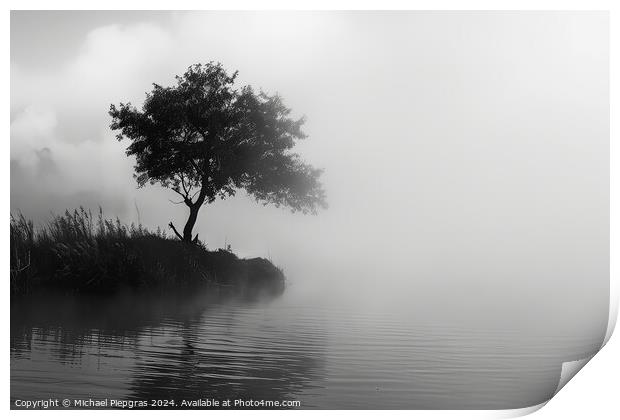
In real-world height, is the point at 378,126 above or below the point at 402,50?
below

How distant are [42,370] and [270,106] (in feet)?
10.4

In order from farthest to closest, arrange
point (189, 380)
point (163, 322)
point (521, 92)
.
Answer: point (163, 322) → point (521, 92) → point (189, 380)

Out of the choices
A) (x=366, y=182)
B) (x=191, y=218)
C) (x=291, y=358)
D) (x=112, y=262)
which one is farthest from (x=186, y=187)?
(x=291, y=358)

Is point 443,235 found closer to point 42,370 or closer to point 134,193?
point 134,193

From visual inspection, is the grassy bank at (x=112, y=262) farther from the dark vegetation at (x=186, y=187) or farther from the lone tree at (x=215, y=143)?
the lone tree at (x=215, y=143)

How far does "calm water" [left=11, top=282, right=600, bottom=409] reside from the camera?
654 centimetres

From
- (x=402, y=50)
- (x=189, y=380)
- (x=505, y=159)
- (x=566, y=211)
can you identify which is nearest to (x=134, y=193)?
(x=189, y=380)

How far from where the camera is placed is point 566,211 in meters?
7.12

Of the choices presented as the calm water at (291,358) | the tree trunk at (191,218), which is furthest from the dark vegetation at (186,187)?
the calm water at (291,358)

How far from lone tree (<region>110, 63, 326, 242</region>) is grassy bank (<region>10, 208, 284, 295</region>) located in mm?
486

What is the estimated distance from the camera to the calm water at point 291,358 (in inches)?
257

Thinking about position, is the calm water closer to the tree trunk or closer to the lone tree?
the tree trunk

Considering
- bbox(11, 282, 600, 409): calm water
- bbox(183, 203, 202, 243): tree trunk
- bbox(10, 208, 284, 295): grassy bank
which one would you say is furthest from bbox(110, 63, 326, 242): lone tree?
bbox(11, 282, 600, 409): calm water

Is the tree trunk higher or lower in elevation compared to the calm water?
higher
